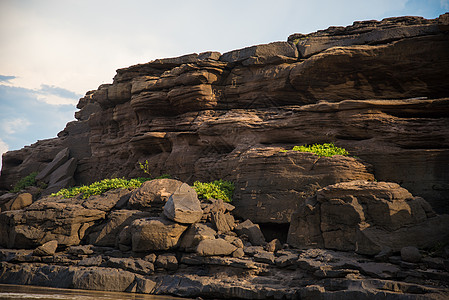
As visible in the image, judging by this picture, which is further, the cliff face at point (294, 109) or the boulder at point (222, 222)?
the cliff face at point (294, 109)

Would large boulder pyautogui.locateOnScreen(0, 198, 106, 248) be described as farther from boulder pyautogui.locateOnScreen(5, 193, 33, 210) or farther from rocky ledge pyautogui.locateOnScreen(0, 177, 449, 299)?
boulder pyautogui.locateOnScreen(5, 193, 33, 210)

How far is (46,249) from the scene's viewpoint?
Result: 11.6m

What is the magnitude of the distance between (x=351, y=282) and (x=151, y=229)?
596cm

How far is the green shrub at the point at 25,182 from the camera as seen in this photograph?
23.1 metres

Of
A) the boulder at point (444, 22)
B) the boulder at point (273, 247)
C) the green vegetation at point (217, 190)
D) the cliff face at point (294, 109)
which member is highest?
the boulder at point (444, 22)

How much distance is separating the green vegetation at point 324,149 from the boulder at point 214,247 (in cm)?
494

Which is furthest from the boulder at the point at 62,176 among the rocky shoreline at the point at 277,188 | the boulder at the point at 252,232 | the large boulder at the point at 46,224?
the boulder at the point at 252,232

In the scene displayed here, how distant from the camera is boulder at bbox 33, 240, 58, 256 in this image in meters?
11.5

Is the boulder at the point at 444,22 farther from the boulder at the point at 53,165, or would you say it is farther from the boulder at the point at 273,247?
the boulder at the point at 53,165

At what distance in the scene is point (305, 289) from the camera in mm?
7875

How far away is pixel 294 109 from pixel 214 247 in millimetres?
7041

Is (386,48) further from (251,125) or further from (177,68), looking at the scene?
(177,68)

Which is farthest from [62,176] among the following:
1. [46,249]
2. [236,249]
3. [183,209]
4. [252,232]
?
[236,249]

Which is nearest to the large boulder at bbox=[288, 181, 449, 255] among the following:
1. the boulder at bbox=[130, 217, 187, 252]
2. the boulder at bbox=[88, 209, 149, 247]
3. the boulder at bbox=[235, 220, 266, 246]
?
the boulder at bbox=[235, 220, 266, 246]
